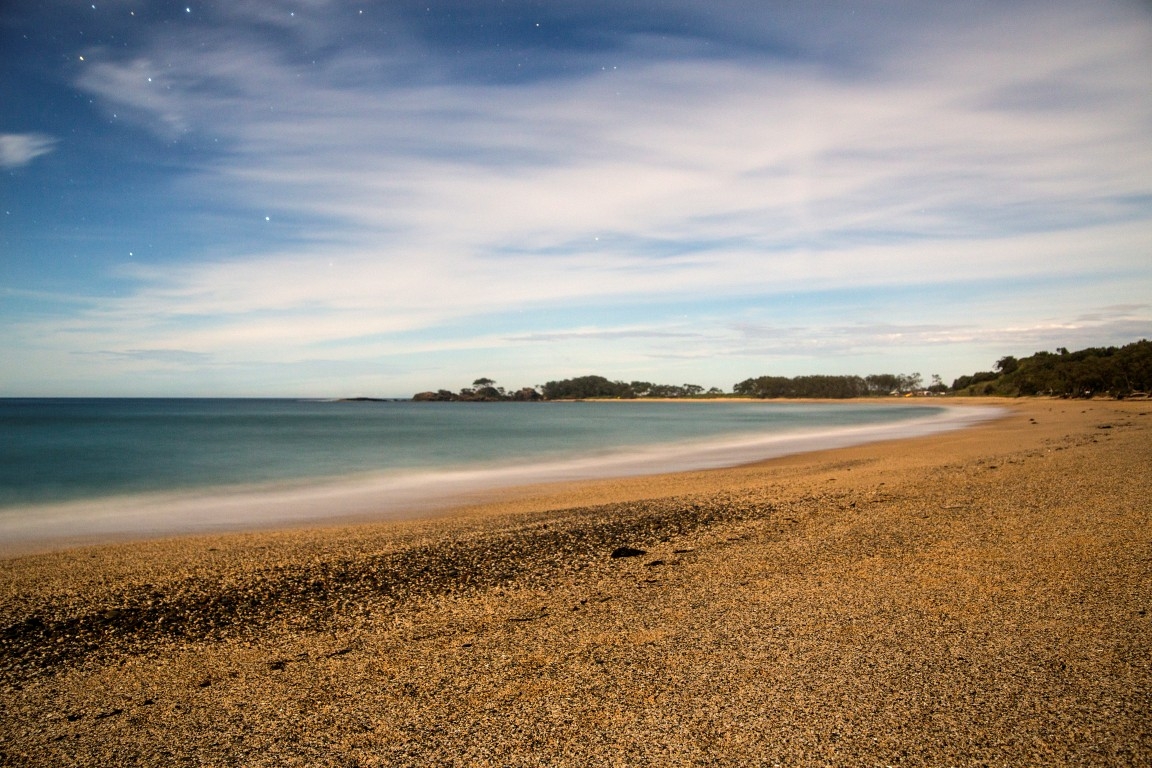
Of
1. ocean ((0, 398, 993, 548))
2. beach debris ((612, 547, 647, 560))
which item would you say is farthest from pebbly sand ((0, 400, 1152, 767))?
ocean ((0, 398, 993, 548))

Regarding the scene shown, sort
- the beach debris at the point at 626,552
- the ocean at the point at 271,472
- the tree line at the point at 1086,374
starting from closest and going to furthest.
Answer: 1. the beach debris at the point at 626,552
2. the ocean at the point at 271,472
3. the tree line at the point at 1086,374

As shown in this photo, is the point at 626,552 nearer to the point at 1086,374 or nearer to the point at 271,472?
the point at 271,472

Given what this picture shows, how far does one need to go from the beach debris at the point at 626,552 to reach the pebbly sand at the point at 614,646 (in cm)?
11

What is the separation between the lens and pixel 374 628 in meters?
5.62

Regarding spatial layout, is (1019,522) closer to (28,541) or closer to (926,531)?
(926,531)

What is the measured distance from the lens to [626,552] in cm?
789

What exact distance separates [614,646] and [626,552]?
3058 mm

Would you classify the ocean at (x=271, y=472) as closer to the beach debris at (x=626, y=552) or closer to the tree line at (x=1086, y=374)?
the beach debris at (x=626, y=552)

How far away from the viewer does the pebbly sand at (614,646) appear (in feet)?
11.7

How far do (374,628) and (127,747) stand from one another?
2023 mm

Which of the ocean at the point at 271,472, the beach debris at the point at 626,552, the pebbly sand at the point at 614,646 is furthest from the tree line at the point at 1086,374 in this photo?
the beach debris at the point at 626,552

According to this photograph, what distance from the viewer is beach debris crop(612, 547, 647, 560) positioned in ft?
25.6

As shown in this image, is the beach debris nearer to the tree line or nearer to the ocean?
the ocean

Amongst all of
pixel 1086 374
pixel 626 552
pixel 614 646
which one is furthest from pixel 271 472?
pixel 1086 374
